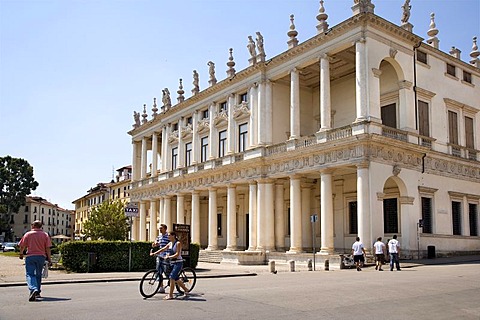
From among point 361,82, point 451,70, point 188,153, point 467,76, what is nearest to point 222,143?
point 188,153

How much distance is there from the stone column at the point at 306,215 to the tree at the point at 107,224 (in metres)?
22.1

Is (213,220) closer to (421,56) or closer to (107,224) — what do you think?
(107,224)

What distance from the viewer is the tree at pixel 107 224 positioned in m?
51.2

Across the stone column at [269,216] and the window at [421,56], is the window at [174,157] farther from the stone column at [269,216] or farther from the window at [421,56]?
the window at [421,56]

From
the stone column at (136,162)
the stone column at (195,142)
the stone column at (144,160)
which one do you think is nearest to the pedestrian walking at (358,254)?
the stone column at (195,142)

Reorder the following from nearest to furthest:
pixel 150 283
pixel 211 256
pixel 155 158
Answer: pixel 150 283
pixel 211 256
pixel 155 158

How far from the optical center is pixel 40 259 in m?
12.9

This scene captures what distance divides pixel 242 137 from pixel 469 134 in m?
16.3

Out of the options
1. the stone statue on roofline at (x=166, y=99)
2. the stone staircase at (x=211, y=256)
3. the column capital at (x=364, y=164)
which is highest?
the stone statue on roofline at (x=166, y=99)

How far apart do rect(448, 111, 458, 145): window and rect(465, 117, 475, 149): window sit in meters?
1.33

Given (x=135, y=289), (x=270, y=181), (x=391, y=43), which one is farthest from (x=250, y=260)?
(x=135, y=289)

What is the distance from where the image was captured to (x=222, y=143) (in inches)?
1678

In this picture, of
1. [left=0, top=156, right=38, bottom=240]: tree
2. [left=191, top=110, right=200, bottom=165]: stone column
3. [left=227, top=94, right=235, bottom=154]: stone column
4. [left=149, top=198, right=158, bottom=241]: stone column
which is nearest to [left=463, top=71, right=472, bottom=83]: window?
[left=227, top=94, right=235, bottom=154]: stone column

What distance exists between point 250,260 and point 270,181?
5.63 metres
